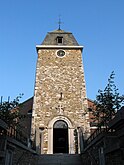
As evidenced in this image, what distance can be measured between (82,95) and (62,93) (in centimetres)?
149

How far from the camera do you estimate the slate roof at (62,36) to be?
1792 cm

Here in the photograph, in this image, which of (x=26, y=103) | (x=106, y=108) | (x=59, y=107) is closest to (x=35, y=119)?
(x=59, y=107)

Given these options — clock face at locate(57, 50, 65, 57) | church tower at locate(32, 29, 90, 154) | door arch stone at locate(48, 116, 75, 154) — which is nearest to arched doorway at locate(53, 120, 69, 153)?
church tower at locate(32, 29, 90, 154)

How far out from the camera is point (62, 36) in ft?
61.2

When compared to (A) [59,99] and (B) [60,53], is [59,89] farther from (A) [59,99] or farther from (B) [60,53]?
(B) [60,53]

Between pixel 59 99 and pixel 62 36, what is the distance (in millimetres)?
6390

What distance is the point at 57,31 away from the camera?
64.7 feet

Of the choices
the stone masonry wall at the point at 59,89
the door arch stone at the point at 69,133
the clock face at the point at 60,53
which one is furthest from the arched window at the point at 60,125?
the clock face at the point at 60,53

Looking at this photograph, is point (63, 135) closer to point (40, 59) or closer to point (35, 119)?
→ point (35, 119)

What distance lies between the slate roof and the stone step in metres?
9.87

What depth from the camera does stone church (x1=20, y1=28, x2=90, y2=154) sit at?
1393 cm

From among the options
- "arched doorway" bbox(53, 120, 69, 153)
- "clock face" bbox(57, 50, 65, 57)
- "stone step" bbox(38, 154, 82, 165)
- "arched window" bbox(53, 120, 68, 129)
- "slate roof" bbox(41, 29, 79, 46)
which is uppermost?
"slate roof" bbox(41, 29, 79, 46)

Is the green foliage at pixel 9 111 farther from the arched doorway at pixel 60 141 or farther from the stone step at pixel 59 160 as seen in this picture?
the arched doorway at pixel 60 141

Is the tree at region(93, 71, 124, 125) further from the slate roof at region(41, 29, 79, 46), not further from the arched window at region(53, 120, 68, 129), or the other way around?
the slate roof at region(41, 29, 79, 46)
